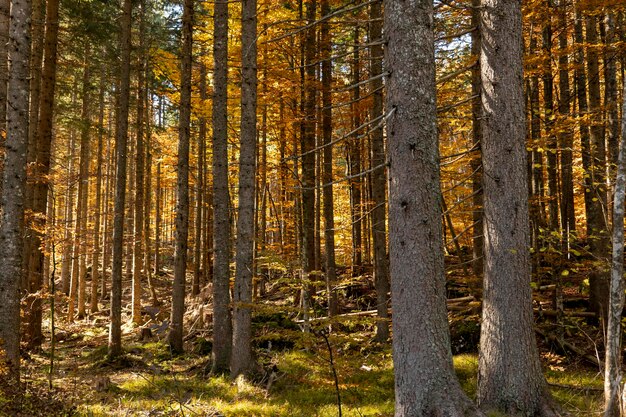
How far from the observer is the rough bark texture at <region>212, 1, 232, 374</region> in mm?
9883

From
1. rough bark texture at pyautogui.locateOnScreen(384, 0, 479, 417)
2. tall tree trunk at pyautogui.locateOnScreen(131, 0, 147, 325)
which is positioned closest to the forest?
rough bark texture at pyautogui.locateOnScreen(384, 0, 479, 417)

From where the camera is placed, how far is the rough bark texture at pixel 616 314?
4.67 metres

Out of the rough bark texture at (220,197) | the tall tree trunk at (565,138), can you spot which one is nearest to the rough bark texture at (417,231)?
the rough bark texture at (220,197)

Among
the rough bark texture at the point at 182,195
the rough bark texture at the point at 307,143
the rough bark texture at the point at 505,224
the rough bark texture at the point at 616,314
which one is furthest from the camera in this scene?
the rough bark texture at the point at 307,143

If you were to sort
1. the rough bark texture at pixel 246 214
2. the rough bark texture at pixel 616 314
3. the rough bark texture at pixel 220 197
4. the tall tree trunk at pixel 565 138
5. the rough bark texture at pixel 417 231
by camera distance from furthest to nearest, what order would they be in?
1. the tall tree trunk at pixel 565 138
2. the rough bark texture at pixel 220 197
3. the rough bark texture at pixel 246 214
4. the rough bark texture at pixel 616 314
5. the rough bark texture at pixel 417 231

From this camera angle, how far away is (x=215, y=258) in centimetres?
1003

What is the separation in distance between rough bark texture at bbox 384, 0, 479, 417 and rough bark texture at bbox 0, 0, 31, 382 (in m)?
6.30

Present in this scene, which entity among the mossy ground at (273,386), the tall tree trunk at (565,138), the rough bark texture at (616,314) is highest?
the tall tree trunk at (565,138)

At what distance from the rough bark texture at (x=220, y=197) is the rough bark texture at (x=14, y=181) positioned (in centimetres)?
361

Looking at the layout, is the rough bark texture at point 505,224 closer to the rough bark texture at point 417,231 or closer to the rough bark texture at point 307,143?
the rough bark texture at point 417,231

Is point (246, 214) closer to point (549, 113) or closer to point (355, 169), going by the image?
point (549, 113)

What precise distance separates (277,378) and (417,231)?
5.49 meters

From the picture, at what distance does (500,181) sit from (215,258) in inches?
257

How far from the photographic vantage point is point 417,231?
176 inches
